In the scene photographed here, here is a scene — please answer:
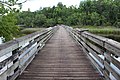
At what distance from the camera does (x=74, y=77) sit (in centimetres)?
522

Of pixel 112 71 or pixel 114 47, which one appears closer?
pixel 114 47

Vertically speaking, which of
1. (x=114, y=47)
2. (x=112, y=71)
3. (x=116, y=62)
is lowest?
(x=112, y=71)

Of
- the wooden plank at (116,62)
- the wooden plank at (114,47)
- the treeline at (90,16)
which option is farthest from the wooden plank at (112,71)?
the treeline at (90,16)

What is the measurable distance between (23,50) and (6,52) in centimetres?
156

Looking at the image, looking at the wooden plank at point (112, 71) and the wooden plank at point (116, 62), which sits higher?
the wooden plank at point (116, 62)

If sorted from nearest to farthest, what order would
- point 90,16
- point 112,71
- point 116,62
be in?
1. point 116,62
2. point 112,71
3. point 90,16

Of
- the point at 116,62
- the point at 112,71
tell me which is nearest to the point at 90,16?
the point at 112,71

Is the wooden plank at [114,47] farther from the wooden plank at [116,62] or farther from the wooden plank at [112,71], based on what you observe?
the wooden plank at [112,71]

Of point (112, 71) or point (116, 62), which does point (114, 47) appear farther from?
point (112, 71)

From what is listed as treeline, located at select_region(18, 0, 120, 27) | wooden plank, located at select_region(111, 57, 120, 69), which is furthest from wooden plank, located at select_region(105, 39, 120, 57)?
treeline, located at select_region(18, 0, 120, 27)

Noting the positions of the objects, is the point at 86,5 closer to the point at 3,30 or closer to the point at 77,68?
the point at 3,30

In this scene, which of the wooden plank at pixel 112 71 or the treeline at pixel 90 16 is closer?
the wooden plank at pixel 112 71

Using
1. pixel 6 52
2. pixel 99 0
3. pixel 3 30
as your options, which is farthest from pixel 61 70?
pixel 99 0

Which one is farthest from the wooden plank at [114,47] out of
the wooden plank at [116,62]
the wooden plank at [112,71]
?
the wooden plank at [112,71]
